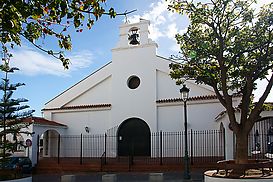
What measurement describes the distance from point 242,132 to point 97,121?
48.3 ft

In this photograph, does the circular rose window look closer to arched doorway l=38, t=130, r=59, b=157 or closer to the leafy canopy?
arched doorway l=38, t=130, r=59, b=157

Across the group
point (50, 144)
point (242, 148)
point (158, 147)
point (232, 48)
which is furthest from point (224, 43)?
point (50, 144)

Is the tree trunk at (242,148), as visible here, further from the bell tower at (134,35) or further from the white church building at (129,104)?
the bell tower at (134,35)

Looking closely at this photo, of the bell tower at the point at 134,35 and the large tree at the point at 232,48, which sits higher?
the bell tower at the point at 134,35

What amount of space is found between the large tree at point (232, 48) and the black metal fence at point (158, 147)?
6.62m

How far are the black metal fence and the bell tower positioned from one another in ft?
22.2

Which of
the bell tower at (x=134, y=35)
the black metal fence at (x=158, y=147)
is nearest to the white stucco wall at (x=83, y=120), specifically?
the black metal fence at (x=158, y=147)

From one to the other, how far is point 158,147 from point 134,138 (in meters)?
2.33

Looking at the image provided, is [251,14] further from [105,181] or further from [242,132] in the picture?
[105,181]

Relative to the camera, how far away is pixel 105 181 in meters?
15.9

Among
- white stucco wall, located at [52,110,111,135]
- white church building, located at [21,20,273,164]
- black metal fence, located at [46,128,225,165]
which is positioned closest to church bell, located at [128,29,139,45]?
white church building, located at [21,20,273,164]

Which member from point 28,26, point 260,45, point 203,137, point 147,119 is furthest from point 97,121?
point 28,26

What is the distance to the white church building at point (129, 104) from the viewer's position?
22844 mm

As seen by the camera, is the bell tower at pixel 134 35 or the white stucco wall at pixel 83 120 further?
the white stucco wall at pixel 83 120
